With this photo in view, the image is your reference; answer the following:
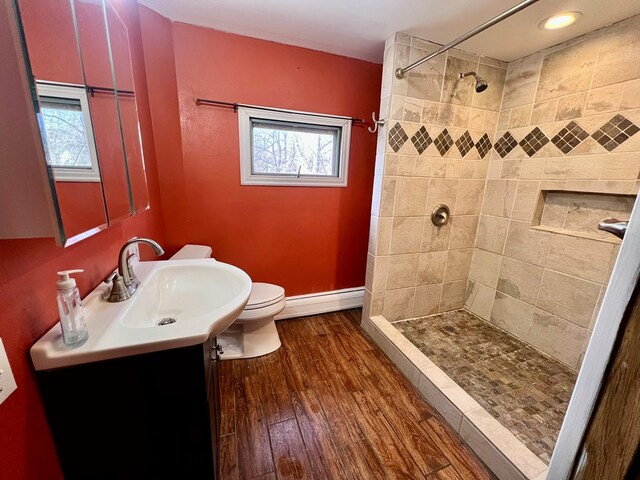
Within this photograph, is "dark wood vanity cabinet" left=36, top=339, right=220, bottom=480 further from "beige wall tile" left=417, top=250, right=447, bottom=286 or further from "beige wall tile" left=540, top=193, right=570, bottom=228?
"beige wall tile" left=540, top=193, right=570, bottom=228

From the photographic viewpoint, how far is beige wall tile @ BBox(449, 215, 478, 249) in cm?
204

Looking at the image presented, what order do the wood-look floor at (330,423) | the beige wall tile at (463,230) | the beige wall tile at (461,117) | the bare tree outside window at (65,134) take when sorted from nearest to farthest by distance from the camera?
the bare tree outside window at (65,134) → the wood-look floor at (330,423) → the beige wall tile at (461,117) → the beige wall tile at (463,230)

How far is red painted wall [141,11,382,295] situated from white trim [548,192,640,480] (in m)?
1.73

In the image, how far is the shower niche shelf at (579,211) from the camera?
140 centimetres

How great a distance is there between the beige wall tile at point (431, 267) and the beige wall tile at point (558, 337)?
0.66 meters

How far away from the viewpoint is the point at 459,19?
4.59ft

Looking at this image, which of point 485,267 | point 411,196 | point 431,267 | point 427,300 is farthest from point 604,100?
point 427,300

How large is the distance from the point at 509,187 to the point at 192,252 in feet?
7.67

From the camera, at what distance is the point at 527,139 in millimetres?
1760

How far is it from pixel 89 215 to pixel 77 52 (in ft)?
1.57

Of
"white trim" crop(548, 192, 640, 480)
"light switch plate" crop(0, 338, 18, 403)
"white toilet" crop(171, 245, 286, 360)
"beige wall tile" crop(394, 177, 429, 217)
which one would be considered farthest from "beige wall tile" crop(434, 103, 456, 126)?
"light switch plate" crop(0, 338, 18, 403)

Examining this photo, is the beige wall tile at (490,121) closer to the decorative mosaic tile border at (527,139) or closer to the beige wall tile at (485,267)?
the decorative mosaic tile border at (527,139)

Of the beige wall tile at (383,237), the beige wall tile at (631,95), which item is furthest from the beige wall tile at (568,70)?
the beige wall tile at (383,237)

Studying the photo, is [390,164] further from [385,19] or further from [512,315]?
[512,315]
